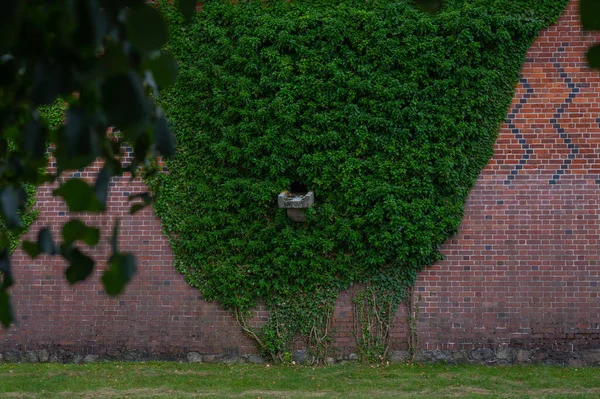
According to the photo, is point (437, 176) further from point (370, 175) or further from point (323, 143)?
point (323, 143)

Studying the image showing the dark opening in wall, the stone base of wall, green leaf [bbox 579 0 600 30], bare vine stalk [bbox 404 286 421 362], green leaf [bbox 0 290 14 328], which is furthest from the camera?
the dark opening in wall

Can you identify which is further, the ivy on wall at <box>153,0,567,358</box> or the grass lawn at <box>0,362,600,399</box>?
the ivy on wall at <box>153,0,567,358</box>

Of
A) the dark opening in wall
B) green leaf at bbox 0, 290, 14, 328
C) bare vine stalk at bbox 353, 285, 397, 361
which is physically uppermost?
the dark opening in wall

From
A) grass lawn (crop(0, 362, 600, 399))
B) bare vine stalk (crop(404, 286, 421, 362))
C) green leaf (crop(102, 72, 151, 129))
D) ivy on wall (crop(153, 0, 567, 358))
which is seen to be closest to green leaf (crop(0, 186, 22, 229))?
green leaf (crop(102, 72, 151, 129))

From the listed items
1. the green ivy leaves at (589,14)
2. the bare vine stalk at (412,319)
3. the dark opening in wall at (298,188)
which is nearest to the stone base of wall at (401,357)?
the bare vine stalk at (412,319)

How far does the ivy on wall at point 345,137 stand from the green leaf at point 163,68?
806 centimetres

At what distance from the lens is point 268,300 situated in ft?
31.4

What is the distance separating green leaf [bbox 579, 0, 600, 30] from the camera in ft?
4.65

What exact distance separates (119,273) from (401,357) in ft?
27.9

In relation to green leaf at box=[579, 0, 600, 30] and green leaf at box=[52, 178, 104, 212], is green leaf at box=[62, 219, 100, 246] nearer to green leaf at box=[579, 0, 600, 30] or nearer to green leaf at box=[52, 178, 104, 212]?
green leaf at box=[52, 178, 104, 212]

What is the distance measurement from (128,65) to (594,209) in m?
9.13

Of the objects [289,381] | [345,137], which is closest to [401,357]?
[289,381]

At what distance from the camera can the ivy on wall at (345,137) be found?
934 cm

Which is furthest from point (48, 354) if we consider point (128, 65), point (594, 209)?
point (128, 65)
